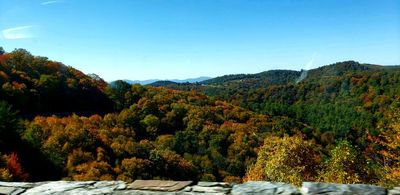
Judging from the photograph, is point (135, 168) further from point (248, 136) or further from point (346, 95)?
point (346, 95)

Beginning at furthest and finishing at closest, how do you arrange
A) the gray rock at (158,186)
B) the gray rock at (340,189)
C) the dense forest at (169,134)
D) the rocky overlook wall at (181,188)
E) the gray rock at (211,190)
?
the dense forest at (169,134) → the gray rock at (158,186) → the gray rock at (211,190) → the rocky overlook wall at (181,188) → the gray rock at (340,189)

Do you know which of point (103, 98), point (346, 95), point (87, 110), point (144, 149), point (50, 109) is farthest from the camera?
point (346, 95)

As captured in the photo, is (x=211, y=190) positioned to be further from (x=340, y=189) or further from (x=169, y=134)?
(x=169, y=134)

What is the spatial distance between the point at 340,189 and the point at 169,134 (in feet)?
265

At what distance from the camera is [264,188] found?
14.0ft

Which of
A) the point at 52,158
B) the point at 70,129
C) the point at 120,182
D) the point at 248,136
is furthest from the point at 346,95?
the point at 120,182

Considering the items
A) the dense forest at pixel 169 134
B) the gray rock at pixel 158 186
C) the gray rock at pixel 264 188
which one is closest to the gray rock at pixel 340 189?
the gray rock at pixel 264 188

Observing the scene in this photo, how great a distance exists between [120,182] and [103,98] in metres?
88.1

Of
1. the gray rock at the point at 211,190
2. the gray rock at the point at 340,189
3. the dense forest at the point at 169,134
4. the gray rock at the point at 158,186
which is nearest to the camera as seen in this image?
the gray rock at the point at 340,189

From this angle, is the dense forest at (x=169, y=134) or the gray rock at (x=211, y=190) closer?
the gray rock at (x=211, y=190)

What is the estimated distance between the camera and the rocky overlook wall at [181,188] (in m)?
4.07

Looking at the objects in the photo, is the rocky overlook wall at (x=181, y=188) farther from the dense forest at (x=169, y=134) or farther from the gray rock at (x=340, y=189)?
the dense forest at (x=169, y=134)

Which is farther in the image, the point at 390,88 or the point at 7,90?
the point at 390,88

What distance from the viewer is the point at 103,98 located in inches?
3573
